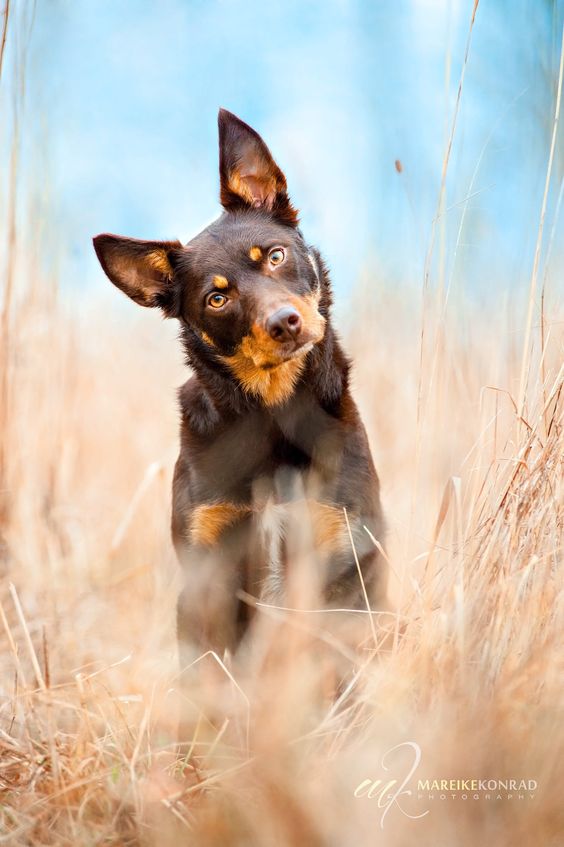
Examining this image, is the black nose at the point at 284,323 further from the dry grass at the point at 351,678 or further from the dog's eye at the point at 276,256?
the dry grass at the point at 351,678

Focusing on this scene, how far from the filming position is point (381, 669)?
2.20 metres

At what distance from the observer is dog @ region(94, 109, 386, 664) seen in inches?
109

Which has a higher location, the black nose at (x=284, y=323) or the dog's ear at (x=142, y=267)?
the dog's ear at (x=142, y=267)

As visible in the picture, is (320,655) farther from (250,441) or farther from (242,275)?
(242,275)

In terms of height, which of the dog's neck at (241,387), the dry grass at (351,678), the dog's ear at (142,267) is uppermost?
the dog's ear at (142,267)

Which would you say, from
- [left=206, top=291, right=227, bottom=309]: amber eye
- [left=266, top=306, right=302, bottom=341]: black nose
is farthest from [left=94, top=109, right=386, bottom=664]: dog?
[left=266, top=306, right=302, bottom=341]: black nose

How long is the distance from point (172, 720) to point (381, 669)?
81 centimetres

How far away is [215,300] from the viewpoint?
109 inches

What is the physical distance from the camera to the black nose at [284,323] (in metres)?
2.50

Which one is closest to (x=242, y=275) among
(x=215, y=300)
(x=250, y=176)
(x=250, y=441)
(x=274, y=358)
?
(x=215, y=300)

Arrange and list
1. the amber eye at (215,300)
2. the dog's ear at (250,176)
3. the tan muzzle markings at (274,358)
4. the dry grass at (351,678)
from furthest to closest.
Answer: the dog's ear at (250,176) < the amber eye at (215,300) < the tan muzzle markings at (274,358) < the dry grass at (351,678)

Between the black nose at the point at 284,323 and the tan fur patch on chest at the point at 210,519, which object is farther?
the tan fur patch on chest at the point at 210,519

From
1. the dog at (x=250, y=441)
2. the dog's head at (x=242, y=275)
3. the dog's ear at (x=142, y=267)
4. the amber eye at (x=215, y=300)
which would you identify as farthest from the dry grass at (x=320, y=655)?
the dog's ear at (x=142, y=267)

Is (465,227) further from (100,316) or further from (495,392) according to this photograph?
(100,316)
